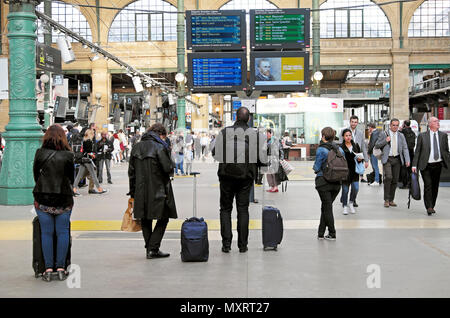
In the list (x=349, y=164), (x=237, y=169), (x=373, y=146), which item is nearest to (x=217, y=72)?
(x=349, y=164)

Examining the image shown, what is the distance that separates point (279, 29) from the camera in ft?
47.3

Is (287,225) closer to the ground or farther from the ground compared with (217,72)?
closer to the ground

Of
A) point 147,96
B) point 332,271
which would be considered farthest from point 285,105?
point 332,271

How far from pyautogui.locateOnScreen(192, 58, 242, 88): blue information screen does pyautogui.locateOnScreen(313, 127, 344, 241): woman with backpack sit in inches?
191

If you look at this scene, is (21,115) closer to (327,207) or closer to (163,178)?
(163,178)

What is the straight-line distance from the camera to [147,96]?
1825 inches

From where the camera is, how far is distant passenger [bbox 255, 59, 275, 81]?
46.8ft

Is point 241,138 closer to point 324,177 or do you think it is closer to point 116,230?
point 324,177

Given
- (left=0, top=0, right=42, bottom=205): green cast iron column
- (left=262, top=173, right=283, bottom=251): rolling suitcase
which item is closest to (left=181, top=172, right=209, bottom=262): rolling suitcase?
(left=262, top=173, right=283, bottom=251): rolling suitcase

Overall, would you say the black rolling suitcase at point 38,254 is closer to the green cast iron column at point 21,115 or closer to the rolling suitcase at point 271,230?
the rolling suitcase at point 271,230

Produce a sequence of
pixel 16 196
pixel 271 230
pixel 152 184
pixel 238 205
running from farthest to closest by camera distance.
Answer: pixel 16 196, pixel 271 230, pixel 238 205, pixel 152 184

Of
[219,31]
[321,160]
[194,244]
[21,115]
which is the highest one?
[219,31]

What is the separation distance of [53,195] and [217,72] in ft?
25.8

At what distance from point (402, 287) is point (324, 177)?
3.17 m
